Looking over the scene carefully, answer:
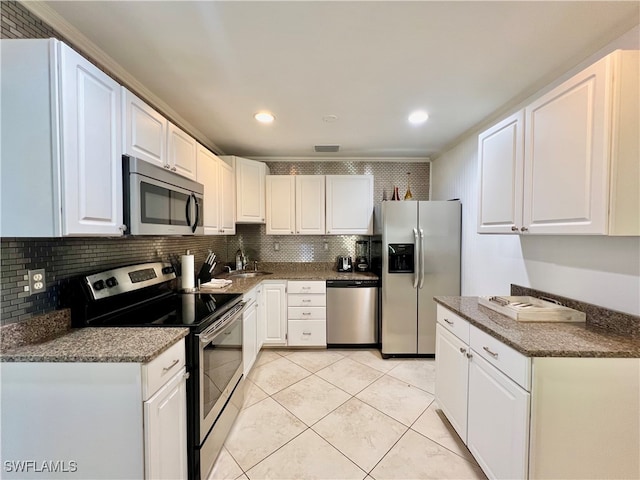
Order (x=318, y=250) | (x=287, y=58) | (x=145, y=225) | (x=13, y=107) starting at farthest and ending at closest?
1. (x=318, y=250)
2. (x=287, y=58)
3. (x=145, y=225)
4. (x=13, y=107)

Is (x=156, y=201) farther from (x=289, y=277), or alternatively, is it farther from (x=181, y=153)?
(x=289, y=277)

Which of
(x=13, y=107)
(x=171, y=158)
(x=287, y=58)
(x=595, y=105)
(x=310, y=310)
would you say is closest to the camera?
(x=13, y=107)

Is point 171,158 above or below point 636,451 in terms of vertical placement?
above

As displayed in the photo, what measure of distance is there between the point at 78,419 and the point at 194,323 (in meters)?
0.55

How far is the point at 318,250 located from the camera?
3748 mm

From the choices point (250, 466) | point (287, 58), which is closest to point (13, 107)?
point (287, 58)

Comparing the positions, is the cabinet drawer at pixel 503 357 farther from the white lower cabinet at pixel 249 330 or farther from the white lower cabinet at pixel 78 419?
the white lower cabinet at pixel 249 330

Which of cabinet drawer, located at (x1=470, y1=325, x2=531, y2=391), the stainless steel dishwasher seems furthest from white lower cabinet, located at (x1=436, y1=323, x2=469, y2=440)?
the stainless steel dishwasher

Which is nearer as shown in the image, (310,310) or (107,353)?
(107,353)

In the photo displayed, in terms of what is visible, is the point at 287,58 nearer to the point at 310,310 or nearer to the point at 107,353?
the point at 107,353

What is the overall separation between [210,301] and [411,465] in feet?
5.57

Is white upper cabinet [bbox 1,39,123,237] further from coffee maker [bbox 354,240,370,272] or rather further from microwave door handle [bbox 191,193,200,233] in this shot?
coffee maker [bbox 354,240,370,272]

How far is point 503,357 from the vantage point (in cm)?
129

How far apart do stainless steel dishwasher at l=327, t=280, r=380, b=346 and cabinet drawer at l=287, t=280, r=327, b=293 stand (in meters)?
0.08
